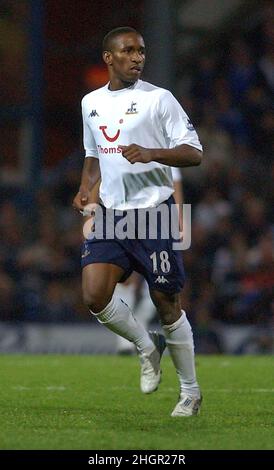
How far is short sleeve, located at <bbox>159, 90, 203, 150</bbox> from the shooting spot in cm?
681

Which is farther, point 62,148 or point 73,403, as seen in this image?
point 62,148

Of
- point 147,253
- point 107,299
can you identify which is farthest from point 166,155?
point 107,299

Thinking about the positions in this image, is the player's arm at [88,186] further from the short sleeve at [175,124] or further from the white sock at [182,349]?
the white sock at [182,349]

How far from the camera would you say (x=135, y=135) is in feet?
22.8

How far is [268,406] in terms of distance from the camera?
7.74 meters

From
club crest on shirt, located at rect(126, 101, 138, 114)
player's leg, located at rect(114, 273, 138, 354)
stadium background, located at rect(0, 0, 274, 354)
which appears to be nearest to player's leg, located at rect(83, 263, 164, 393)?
club crest on shirt, located at rect(126, 101, 138, 114)

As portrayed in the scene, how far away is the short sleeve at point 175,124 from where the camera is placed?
6812 millimetres

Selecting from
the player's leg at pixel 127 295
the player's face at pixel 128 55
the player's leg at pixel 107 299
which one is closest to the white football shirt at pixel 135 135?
the player's face at pixel 128 55

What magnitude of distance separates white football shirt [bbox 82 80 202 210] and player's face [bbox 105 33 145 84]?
4.2 inches

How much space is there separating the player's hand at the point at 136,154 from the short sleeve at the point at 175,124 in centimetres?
33

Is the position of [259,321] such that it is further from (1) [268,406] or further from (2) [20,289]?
(1) [268,406]

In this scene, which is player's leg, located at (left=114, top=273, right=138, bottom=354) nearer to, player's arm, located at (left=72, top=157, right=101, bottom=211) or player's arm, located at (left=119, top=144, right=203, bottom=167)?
player's arm, located at (left=72, top=157, right=101, bottom=211)
